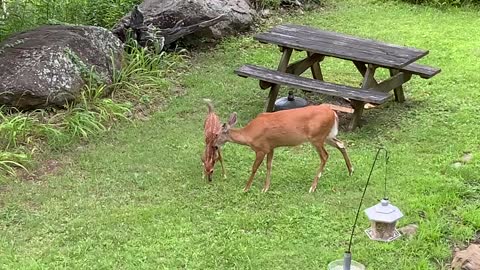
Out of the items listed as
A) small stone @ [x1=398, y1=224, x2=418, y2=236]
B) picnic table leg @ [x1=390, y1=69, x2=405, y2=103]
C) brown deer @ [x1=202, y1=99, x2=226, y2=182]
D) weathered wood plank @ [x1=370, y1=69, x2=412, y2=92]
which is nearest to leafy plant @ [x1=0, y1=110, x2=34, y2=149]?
brown deer @ [x1=202, y1=99, x2=226, y2=182]

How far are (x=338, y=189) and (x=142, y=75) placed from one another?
10.1 feet

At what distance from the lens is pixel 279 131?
5.46 meters

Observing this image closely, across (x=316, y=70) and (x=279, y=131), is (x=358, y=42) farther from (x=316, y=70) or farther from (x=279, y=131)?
(x=279, y=131)

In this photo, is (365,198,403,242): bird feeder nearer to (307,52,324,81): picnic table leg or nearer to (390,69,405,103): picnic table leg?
(390,69,405,103): picnic table leg

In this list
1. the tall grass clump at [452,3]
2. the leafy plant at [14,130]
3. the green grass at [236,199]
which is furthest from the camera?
the tall grass clump at [452,3]

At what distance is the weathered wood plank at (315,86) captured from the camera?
6.63m

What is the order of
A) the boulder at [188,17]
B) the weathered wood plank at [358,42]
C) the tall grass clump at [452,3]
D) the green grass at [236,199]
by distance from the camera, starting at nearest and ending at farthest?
the green grass at [236,199]
the weathered wood plank at [358,42]
the boulder at [188,17]
the tall grass clump at [452,3]

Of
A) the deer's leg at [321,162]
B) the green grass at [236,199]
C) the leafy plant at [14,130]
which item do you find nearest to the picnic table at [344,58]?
the green grass at [236,199]

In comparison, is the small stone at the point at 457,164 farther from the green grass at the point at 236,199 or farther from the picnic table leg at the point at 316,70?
the picnic table leg at the point at 316,70

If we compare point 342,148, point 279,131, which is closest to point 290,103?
point 342,148

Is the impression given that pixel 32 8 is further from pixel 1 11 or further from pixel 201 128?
pixel 201 128

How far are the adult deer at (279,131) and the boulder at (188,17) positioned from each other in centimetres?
341

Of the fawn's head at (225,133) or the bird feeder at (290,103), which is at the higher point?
the fawn's head at (225,133)

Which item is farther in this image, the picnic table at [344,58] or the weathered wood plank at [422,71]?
the weathered wood plank at [422,71]
